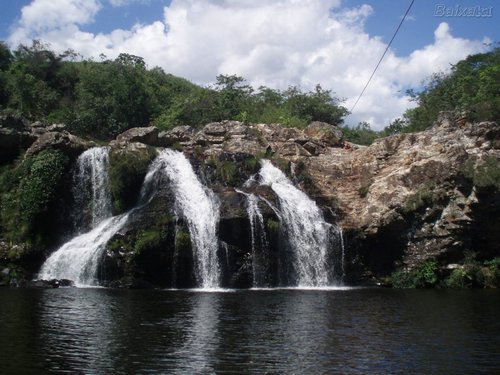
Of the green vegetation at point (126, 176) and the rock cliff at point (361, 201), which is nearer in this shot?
the rock cliff at point (361, 201)

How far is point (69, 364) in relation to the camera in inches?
414

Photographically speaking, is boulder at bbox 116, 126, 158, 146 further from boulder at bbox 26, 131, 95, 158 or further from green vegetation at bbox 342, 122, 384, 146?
green vegetation at bbox 342, 122, 384, 146

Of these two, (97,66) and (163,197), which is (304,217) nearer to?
(163,197)

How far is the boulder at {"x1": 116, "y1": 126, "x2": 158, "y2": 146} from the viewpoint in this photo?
123 ft

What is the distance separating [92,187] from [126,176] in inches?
83.7

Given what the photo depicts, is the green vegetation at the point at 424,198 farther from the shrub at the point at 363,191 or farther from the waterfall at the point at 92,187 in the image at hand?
the waterfall at the point at 92,187

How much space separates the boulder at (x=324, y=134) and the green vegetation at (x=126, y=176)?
51.9 ft

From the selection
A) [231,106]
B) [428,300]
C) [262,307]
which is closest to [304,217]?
[428,300]

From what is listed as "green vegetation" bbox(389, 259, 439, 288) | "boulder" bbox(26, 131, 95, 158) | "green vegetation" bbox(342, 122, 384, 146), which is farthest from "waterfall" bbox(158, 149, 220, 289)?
"green vegetation" bbox(342, 122, 384, 146)

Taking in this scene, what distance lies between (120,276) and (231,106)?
118 ft

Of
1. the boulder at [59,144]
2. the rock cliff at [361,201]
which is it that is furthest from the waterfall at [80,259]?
the boulder at [59,144]

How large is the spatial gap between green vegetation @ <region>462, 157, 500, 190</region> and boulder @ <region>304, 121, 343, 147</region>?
1429 centimetres

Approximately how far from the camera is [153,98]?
58.9 m

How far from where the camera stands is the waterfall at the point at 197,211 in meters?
27.2
